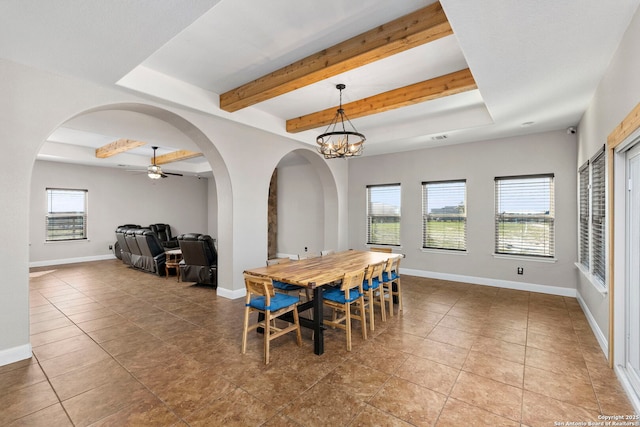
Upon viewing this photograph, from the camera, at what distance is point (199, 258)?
536 cm

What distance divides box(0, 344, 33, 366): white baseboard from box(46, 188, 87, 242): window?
256 inches

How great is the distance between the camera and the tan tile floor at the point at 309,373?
79.5 inches

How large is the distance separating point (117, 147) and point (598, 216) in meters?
8.50

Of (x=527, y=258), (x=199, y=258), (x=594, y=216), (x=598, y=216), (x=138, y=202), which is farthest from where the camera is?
(x=138, y=202)

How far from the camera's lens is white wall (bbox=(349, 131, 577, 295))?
4836mm

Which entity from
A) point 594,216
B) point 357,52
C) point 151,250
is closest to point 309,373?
point 357,52

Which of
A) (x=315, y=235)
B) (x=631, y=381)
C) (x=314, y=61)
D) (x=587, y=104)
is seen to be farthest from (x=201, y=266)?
(x=587, y=104)

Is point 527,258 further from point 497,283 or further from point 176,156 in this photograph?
point 176,156

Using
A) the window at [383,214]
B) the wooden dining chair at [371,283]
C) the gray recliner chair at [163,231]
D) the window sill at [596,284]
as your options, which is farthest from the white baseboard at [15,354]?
the gray recliner chair at [163,231]

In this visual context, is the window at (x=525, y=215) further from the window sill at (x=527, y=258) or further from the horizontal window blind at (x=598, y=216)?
the horizontal window blind at (x=598, y=216)

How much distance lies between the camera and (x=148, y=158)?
8273 millimetres

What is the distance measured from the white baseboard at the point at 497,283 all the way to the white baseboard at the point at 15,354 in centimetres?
592

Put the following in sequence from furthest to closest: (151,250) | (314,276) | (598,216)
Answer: (151,250) → (598,216) → (314,276)

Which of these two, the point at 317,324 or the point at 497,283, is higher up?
the point at 317,324
